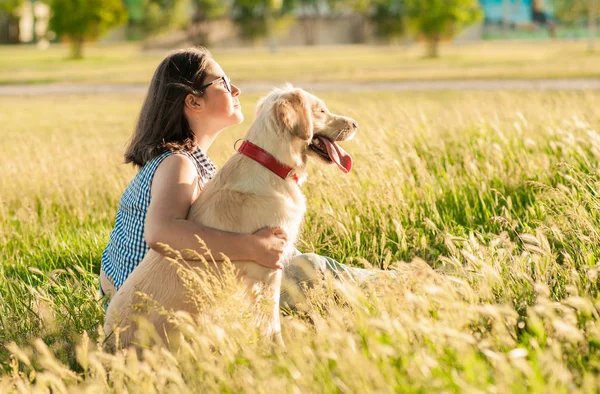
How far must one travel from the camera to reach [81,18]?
46.2m

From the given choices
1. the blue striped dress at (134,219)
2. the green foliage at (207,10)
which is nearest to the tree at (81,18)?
the green foliage at (207,10)

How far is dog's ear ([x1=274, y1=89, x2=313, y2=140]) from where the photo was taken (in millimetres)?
3607

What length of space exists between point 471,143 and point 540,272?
3020 mm

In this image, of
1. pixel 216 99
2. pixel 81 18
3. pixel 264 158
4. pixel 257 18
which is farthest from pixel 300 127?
pixel 257 18

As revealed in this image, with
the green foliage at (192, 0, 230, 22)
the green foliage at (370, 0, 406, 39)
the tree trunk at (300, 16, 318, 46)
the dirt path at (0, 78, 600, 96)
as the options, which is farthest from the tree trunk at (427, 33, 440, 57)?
the tree trunk at (300, 16, 318, 46)

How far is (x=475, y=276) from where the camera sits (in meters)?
3.67

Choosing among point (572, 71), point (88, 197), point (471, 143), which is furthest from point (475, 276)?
point (572, 71)

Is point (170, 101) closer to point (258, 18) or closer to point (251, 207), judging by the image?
point (251, 207)

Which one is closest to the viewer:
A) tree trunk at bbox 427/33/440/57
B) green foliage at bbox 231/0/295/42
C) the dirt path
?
the dirt path

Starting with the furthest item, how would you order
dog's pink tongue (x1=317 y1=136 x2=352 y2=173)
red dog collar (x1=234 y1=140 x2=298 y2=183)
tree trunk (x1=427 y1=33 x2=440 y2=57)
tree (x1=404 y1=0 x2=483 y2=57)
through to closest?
tree trunk (x1=427 y1=33 x2=440 y2=57) → tree (x1=404 y1=0 x2=483 y2=57) → dog's pink tongue (x1=317 y1=136 x2=352 y2=173) → red dog collar (x1=234 y1=140 x2=298 y2=183)

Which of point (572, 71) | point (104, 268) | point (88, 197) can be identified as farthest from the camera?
point (572, 71)

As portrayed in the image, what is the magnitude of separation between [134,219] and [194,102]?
697mm

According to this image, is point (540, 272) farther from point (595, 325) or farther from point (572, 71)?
point (572, 71)

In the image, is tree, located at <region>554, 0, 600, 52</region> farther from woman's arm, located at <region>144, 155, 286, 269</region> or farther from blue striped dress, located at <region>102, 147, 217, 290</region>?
woman's arm, located at <region>144, 155, 286, 269</region>
